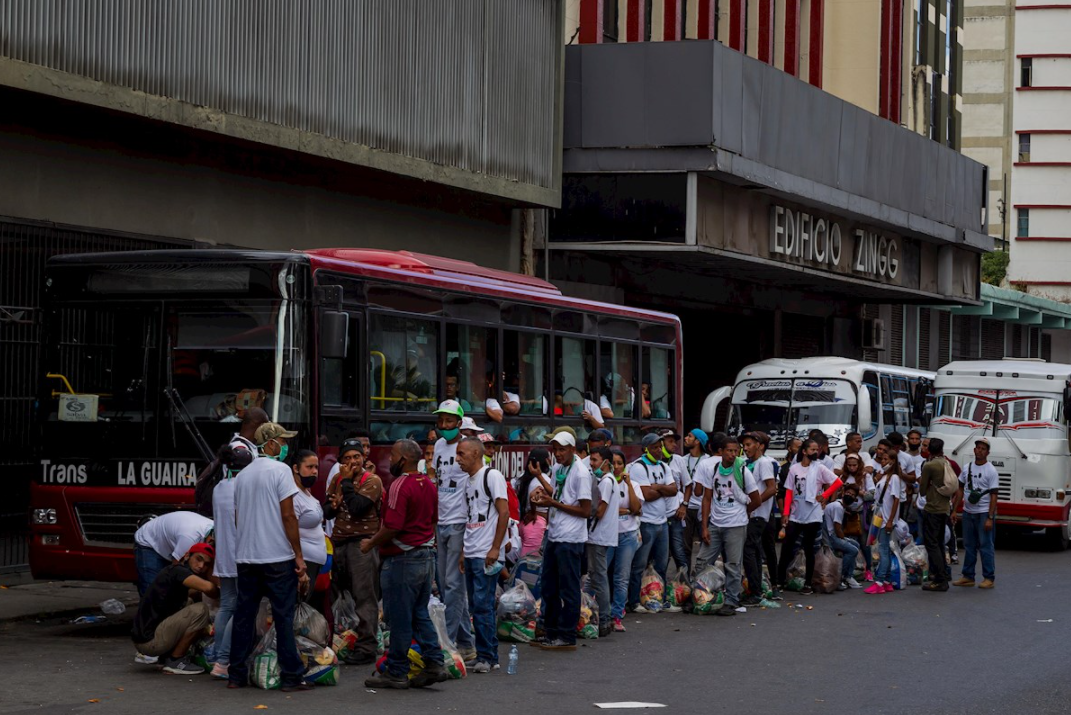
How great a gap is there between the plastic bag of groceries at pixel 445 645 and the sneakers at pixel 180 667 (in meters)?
1.63

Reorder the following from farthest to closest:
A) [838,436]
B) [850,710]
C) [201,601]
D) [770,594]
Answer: [838,436] → [770,594] → [201,601] → [850,710]

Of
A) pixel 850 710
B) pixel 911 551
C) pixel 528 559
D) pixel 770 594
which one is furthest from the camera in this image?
pixel 911 551

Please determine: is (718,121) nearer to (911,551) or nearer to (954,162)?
(911,551)

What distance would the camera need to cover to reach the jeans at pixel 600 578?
13.4 metres

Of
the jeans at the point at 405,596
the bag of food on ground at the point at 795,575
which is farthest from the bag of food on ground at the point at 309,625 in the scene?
the bag of food on ground at the point at 795,575

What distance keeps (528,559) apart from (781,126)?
50.2 ft

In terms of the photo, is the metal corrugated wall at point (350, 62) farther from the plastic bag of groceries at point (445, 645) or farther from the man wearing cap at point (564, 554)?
the plastic bag of groceries at point (445, 645)

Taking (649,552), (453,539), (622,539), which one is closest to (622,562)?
(622,539)

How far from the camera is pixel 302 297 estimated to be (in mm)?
13188

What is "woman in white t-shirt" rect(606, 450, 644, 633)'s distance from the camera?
1406 centimetres

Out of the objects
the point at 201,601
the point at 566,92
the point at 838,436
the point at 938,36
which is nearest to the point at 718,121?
the point at 566,92

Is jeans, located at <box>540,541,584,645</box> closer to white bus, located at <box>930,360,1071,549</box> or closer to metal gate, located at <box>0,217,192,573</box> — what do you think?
metal gate, located at <box>0,217,192,573</box>

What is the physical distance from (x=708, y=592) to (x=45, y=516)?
19.9ft

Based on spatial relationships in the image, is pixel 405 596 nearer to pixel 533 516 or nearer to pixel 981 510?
pixel 533 516
